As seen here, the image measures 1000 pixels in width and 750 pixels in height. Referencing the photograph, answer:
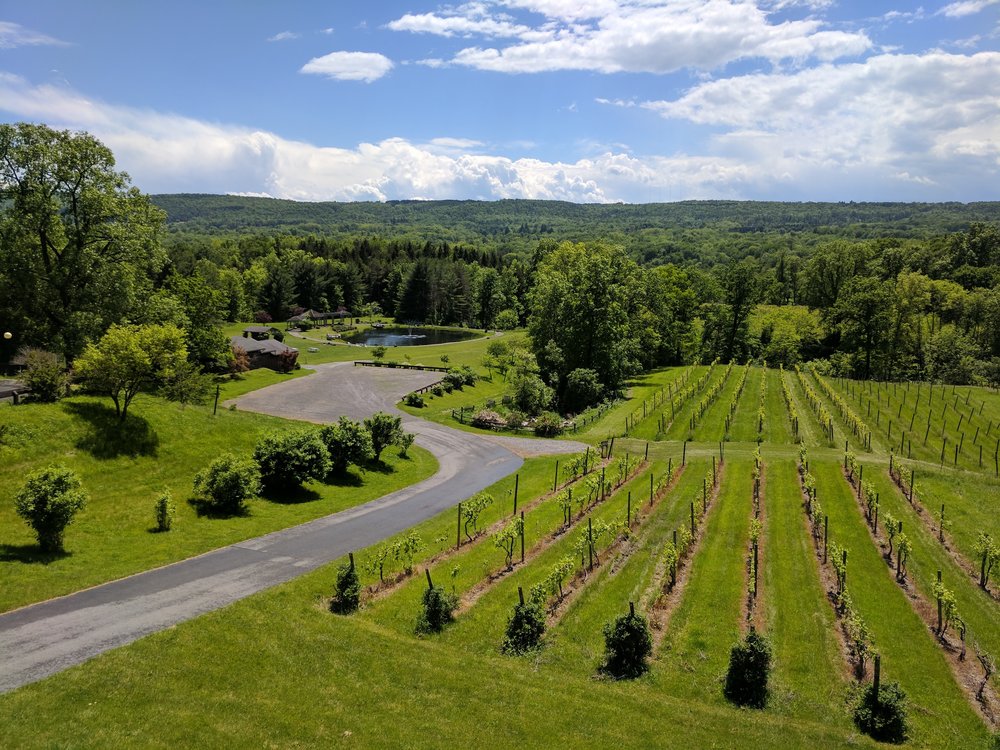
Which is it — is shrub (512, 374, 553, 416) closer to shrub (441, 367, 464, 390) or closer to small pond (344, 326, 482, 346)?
shrub (441, 367, 464, 390)

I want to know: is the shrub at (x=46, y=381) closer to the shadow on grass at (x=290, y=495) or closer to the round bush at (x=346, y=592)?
the shadow on grass at (x=290, y=495)

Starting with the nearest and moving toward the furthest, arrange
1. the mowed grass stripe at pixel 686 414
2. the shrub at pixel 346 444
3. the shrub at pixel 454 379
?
the shrub at pixel 346 444
the mowed grass stripe at pixel 686 414
the shrub at pixel 454 379

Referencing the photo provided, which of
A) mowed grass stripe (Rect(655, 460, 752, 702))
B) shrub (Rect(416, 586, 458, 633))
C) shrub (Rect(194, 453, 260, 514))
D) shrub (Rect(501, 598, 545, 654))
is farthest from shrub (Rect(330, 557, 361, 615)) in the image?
shrub (Rect(194, 453, 260, 514))

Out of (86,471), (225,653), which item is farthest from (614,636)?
(86,471)

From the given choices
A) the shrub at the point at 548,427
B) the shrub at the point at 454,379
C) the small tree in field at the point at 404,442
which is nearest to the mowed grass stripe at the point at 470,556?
the small tree in field at the point at 404,442

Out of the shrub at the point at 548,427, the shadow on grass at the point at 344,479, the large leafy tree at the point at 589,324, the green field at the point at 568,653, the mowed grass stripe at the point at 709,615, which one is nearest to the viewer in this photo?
the green field at the point at 568,653

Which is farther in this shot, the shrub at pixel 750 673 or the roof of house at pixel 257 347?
the roof of house at pixel 257 347

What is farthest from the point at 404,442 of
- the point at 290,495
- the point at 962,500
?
the point at 962,500
